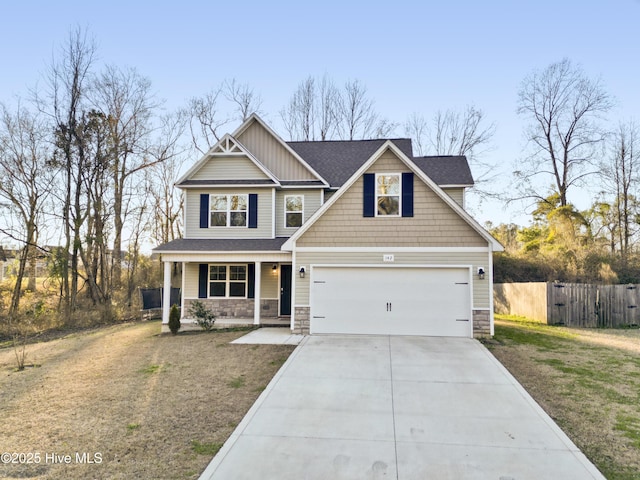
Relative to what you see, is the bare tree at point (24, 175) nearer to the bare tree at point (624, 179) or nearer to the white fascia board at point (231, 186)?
the white fascia board at point (231, 186)

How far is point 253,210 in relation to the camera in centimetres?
1453

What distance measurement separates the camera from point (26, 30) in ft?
45.6

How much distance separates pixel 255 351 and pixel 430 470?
611 cm

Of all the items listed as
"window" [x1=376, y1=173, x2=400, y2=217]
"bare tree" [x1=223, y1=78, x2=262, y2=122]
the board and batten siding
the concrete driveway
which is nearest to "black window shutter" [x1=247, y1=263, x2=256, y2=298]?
the board and batten siding

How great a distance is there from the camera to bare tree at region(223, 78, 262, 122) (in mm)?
27016

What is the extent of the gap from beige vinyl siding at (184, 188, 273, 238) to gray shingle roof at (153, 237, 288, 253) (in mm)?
247

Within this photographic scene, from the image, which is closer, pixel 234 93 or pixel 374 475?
pixel 374 475

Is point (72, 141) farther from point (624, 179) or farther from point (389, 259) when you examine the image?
point (624, 179)

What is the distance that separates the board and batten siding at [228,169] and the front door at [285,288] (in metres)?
3.68

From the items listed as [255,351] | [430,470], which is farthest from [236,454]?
[255,351]

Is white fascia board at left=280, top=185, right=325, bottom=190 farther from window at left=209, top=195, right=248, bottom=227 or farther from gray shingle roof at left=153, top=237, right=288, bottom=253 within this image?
gray shingle roof at left=153, top=237, right=288, bottom=253

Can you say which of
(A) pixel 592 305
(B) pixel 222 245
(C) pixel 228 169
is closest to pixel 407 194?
(B) pixel 222 245

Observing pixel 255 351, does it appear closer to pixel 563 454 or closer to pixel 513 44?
pixel 563 454

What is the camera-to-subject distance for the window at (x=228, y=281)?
576 inches
